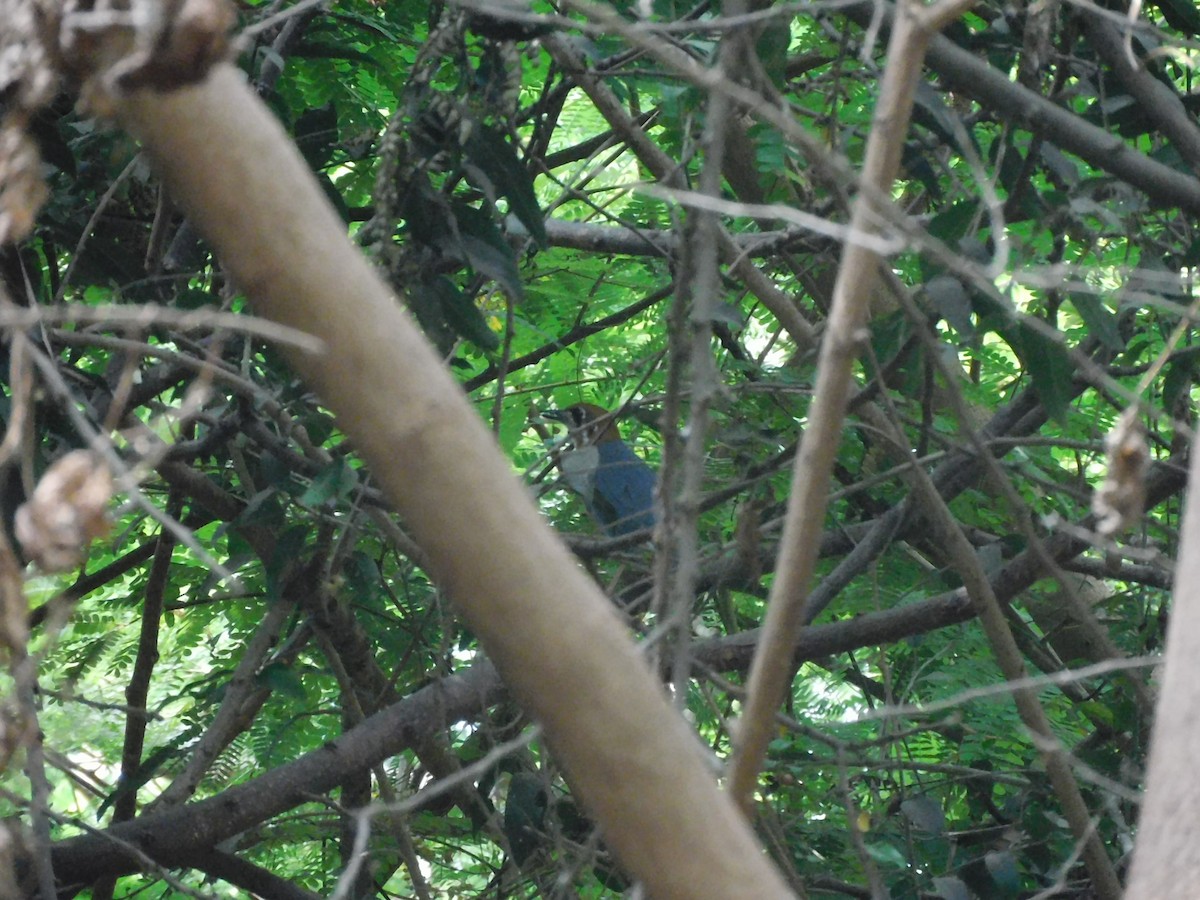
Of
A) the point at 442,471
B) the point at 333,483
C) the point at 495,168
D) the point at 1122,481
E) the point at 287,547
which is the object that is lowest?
the point at 1122,481

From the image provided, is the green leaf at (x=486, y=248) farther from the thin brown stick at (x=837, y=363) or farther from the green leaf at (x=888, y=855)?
the green leaf at (x=888, y=855)

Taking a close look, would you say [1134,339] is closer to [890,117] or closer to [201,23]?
[890,117]

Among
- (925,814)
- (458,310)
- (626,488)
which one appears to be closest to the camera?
(458,310)

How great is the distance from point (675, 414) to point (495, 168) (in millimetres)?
844

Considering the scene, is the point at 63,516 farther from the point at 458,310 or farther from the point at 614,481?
the point at 614,481

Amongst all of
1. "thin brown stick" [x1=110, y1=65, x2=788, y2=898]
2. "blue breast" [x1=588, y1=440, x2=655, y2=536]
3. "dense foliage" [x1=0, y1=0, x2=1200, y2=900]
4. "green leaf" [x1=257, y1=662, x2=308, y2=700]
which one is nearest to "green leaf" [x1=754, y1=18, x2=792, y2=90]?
"dense foliage" [x1=0, y1=0, x2=1200, y2=900]

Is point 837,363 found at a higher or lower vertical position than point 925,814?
higher

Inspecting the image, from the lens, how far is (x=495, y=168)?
2.30 metres

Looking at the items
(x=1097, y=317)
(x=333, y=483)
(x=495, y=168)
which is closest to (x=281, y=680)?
(x=333, y=483)

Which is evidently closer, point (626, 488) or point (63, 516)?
point (63, 516)

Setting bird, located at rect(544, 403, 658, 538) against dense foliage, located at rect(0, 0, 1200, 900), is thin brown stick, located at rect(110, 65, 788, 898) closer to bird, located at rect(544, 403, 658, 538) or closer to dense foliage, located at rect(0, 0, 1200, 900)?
dense foliage, located at rect(0, 0, 1200, 900)

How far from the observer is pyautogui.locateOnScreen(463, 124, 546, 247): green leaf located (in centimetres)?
227

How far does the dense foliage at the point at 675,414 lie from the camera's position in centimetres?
211

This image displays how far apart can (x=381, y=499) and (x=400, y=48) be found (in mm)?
1685
